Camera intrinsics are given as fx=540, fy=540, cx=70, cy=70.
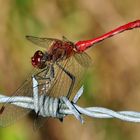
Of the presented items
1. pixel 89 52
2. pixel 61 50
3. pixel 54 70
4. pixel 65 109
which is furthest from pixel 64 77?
pixel 89 52

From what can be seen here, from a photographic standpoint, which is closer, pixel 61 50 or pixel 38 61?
pixel 38 61

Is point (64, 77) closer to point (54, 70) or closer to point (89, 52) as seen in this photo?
point (54, 70)

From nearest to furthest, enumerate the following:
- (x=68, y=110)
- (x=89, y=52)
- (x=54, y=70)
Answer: (x=68, y=110)
(x=54, y=70)
(x=89, y=52)

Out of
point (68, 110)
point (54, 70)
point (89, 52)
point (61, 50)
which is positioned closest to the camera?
point (68, 110)

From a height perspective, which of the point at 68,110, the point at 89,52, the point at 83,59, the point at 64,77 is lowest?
the point at 68,110

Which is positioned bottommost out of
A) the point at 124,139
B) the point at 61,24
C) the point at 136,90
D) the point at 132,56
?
the point at 124,139

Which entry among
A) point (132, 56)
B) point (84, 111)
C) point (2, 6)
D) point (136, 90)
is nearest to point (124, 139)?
point (136, 90)

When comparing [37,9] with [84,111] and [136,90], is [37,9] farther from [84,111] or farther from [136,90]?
[84,111]
